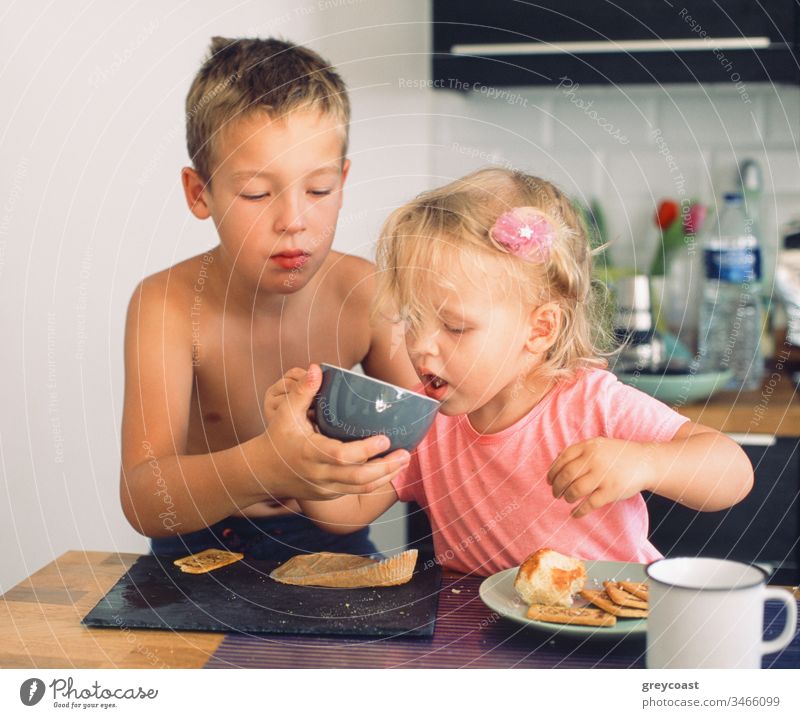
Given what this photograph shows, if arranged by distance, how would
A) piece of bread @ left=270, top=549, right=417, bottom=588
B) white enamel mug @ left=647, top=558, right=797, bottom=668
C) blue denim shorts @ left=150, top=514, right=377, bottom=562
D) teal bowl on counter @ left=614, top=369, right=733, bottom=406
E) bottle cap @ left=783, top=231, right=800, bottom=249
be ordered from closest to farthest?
white enamel mug @ left=647, top=558, right=797, bottom=668, piece of bread @ left=270, top=549, right=417, bottom=588, blue denim shorts @ left=150, top=514, right=377, bottom=562, teal bowl on counter @ left=614, top=369, right=733, bottom=406, bottle cap @ left=783, top=231, right=800, bottom=249

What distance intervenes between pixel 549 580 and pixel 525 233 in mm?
230

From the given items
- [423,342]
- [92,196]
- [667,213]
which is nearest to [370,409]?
[423,342]

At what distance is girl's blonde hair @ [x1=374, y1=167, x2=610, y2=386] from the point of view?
0.58 m

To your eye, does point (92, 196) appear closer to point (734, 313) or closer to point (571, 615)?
point (571, 615)

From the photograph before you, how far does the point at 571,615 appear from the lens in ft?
1.45

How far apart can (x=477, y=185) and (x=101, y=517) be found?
1.35 ft

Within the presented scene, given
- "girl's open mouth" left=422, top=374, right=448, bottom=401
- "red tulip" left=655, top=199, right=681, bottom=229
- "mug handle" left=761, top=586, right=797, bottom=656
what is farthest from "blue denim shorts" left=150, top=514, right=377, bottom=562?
"red tulip" left=655, top=199, right=681, bottom=229

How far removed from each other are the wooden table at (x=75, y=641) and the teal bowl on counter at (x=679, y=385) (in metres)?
0.58

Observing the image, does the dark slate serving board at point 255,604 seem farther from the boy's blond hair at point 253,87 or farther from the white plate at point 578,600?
the boy's blond hair at point 253,87

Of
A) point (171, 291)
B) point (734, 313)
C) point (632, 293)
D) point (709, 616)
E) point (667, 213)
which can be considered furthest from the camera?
point (667, 213)

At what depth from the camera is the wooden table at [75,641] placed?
44cm

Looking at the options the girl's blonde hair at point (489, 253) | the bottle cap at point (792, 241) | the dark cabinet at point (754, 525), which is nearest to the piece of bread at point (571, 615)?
the girl's blonde hair at point (489, 253)

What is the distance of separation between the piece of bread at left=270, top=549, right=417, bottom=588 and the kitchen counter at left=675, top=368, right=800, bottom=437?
529 mm
